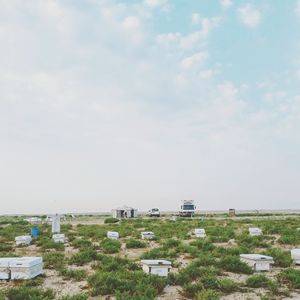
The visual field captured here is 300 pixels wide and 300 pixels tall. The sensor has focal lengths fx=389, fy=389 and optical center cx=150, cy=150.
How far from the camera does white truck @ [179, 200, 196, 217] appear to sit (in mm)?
63094

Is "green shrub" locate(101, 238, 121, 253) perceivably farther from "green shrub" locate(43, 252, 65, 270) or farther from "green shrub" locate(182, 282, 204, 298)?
"green shrub" locate(182, 282, 204, 298)

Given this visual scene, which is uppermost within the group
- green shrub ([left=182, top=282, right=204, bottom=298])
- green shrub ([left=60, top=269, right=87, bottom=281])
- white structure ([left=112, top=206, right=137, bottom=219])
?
white structure ([left=112, top=206, right=137, bottom=219])

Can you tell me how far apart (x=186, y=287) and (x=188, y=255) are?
239 inches

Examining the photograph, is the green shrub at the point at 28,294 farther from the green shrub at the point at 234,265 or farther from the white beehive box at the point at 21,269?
the green shrub at the point at 234,265

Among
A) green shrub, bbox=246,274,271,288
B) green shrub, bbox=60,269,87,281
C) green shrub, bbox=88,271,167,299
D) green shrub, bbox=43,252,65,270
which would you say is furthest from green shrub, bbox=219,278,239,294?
green shrub, bbox=43,252,65,270

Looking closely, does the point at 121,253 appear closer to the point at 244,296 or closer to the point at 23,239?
the point at 23,239

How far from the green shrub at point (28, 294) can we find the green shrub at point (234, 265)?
567 cm

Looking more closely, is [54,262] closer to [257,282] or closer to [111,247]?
[111,247]

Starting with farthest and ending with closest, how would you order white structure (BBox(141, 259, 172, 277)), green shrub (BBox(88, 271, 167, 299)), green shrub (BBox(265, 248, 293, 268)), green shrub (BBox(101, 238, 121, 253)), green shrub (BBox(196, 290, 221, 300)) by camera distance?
green shrub (BBox(101, 238, 121, 253)), green shrub (BBox(265, 248, 293, 268)), white structure (BBox(141, 259, 172, 277)), green shrub (BBox(88, 271, 167, 299)), green shrub (BBox(196, 290, 221, 300))

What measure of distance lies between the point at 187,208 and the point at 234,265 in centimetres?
5223

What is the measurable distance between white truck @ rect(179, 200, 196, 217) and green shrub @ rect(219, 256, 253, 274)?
50.9 metres

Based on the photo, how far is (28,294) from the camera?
8.81 metres

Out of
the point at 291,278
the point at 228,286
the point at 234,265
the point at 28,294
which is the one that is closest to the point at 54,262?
the point at 28,294

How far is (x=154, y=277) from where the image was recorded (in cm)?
1015
